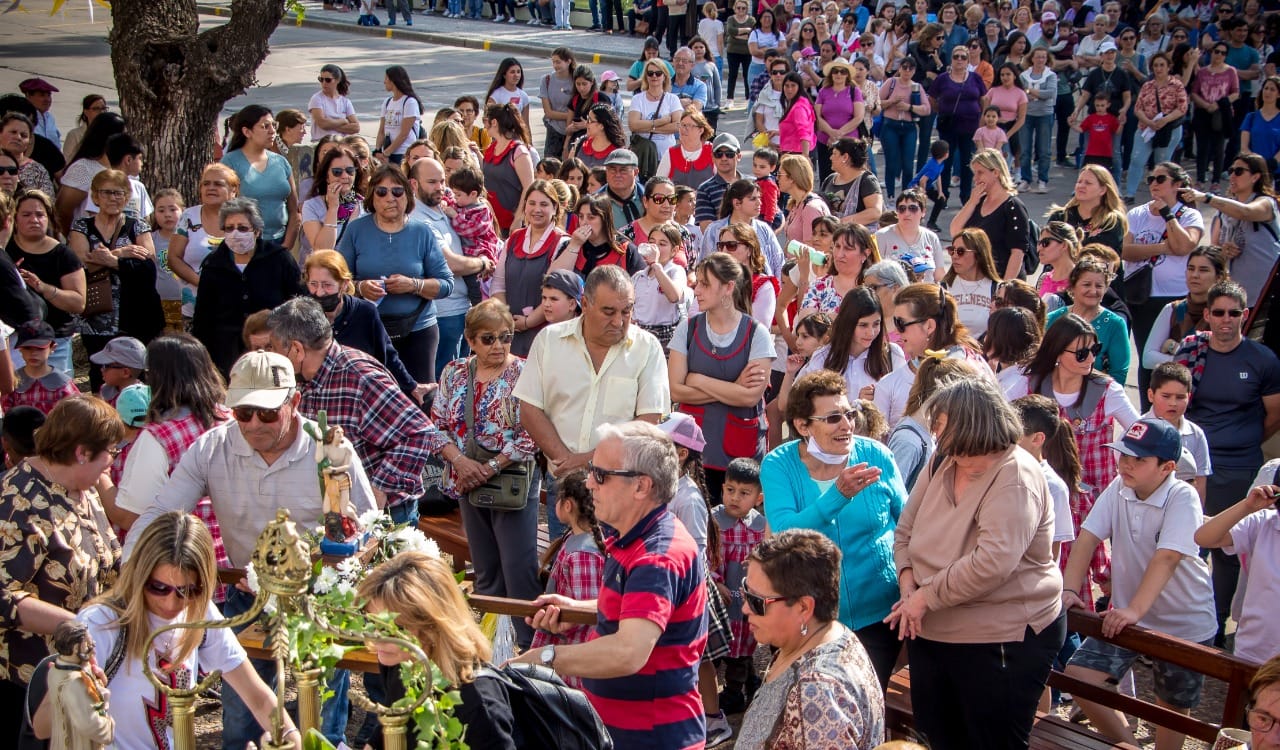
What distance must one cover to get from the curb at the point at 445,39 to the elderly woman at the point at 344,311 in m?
19.3

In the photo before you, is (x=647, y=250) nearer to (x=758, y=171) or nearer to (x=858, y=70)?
(x=758, y=171)

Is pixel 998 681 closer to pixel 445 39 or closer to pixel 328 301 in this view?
pixel 328 301

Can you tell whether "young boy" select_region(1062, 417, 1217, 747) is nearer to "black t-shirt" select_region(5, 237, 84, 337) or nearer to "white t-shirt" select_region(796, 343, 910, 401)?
"white t-shirt" select_region(796, 343, 910, 401)

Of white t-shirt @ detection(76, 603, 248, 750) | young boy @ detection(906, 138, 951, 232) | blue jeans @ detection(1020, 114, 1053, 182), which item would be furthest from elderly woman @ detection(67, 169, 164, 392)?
blue jeans @ detection(1020, 114, 1053, 182)

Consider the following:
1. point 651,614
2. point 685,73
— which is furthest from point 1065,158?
point 651,614

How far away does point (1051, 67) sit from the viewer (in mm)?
17766

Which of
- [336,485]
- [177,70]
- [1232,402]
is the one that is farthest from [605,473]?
[177,70]

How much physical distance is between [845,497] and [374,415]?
6.64 ft

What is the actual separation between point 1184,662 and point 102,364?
5068 millimetres

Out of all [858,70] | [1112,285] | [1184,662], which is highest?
[858,70]

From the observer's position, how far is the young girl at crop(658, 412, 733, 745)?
5.52 meters

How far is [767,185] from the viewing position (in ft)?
36.4

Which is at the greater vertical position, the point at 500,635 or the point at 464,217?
the point at 464,217

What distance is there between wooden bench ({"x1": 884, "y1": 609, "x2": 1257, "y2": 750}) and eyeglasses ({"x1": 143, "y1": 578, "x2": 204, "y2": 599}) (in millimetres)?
2768
